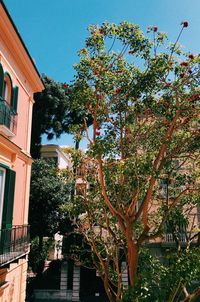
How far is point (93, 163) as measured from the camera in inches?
382

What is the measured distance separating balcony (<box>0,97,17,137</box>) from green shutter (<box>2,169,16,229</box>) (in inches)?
57.5

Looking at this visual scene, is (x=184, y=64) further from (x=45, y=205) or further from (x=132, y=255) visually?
(x=45, y=205)

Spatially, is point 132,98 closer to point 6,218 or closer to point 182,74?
point 182,74

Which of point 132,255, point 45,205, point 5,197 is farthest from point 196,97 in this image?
point 45,205

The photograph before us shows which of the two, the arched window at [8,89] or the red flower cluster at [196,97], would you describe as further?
the arched window at [8,89]

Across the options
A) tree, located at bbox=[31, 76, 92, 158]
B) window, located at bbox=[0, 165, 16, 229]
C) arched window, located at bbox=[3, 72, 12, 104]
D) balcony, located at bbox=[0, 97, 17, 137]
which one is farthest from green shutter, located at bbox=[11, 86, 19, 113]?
tree, located at bbox=[31, 76, 92, 158]

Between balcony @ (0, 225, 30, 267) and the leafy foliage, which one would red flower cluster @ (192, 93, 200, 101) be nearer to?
balcony @ (0, 225, 30, 267)

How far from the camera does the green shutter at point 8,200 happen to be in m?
9.56

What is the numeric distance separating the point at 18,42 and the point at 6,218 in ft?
19.9

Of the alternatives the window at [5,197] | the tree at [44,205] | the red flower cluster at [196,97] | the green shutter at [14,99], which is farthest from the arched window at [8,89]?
the tree at [44,205]

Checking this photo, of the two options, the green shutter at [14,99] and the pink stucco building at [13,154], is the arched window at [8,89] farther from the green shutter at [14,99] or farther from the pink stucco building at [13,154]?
the green shutter at [14,99]

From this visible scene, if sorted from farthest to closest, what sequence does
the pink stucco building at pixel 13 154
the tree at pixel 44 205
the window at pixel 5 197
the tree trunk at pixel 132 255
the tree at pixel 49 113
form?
the tree at pixel 49 113 < the tree at pixel 44 205 < the window at pixel 5 197 < the pink stucco building at pixel 13 154 < the tree trunk at pixel 132 255

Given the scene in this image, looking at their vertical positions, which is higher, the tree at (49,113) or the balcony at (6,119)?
the tree at (49,113)

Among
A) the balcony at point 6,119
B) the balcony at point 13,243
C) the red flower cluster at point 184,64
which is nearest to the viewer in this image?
the red flower cluster at point 184,64
